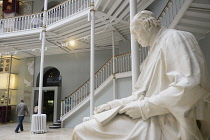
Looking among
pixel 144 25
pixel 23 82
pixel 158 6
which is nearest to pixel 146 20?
pixel 144 25

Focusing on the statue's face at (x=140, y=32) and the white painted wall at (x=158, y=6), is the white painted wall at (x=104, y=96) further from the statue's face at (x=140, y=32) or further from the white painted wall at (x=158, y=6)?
the statue's face at (x=140, y=32)

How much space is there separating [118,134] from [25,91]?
1389 cm

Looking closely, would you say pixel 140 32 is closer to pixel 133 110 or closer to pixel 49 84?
pixel 133 110

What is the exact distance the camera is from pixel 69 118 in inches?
404

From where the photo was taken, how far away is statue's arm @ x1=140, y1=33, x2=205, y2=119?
1.18 m

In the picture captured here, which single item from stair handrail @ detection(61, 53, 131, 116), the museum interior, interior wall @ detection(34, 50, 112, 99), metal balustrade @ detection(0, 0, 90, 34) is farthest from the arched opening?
metal balustrade @ detection(0, 0, 90, 34)

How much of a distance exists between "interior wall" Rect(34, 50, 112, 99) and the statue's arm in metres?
11.4

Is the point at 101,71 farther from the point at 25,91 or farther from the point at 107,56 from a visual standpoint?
the point at 25,91

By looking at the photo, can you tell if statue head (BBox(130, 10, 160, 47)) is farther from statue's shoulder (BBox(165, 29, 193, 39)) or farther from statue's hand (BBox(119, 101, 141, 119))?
statue's hand (BBox(119, 101, 141, 119))

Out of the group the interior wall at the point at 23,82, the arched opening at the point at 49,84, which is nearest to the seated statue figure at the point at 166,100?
the arched opening at the point at 49,84

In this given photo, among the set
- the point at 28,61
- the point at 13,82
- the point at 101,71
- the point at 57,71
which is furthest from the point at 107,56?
the point at 13,82

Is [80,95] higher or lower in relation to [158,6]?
lower

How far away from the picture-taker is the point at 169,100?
48.9 inches

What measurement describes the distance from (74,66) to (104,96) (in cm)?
487
